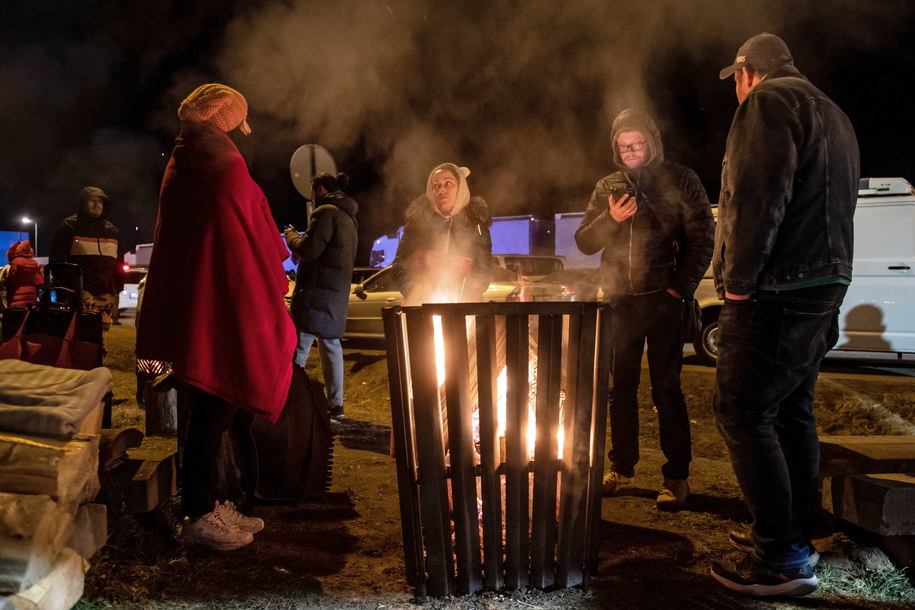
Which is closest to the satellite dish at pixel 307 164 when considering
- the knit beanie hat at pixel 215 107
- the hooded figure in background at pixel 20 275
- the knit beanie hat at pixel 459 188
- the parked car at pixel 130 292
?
the knit beanie hat at pixel 459 188

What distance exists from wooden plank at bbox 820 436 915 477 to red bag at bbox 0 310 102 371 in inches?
142

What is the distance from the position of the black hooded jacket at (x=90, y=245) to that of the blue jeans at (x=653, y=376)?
215 inches

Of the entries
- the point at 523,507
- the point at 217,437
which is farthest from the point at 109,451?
the point at 523,507

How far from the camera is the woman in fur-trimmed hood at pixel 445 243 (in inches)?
193

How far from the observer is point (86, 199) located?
21.1ft

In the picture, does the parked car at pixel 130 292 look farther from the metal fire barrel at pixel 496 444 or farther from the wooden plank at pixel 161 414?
the metal fire barrel at pixel 496 444

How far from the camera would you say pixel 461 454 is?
88.1 inches

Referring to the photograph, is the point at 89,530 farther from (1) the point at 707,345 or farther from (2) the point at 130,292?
(2) the point at 130,292

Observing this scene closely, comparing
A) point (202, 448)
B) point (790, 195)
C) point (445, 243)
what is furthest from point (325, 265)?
point (790, 195)

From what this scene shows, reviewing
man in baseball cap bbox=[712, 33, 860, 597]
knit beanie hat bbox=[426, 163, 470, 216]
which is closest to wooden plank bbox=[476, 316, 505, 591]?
man in baseball cap bbox=[712, 33, 860, 597]

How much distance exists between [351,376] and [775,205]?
6419 mm

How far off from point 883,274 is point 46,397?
9090 mm

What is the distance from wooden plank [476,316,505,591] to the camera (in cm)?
218

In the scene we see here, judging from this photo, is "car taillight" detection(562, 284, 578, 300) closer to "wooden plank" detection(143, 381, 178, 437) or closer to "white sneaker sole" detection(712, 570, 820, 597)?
"wooden plank" detection(143, 381, 178, 437)
